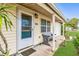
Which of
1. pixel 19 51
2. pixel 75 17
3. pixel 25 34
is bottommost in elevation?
pixel 19 51

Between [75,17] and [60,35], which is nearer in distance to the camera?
[75,17]

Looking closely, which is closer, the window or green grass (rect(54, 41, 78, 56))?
green grass (rect(54, 41, 78, 56))

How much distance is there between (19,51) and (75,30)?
2455mm

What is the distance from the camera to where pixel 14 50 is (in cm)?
606

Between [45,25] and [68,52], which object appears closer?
[68,52]

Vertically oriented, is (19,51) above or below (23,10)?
below

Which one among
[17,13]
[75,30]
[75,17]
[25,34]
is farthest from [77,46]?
[17,13]

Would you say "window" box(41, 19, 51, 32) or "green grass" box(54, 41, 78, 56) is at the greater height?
"window" box(41, 19, 51, 32)

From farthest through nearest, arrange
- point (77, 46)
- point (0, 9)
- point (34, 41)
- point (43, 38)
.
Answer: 1. point (43, 38)
2. point (34, 41)
3. point (77, 46)
4. point (0, 9)

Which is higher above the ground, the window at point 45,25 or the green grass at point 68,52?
the window at point 45,25

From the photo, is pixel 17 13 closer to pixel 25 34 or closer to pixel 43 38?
pixel 25 34

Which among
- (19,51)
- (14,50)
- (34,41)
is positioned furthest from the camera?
(34,41)

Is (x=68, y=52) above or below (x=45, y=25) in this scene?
below

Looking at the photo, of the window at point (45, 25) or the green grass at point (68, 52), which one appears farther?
the window at point (45, 25)
